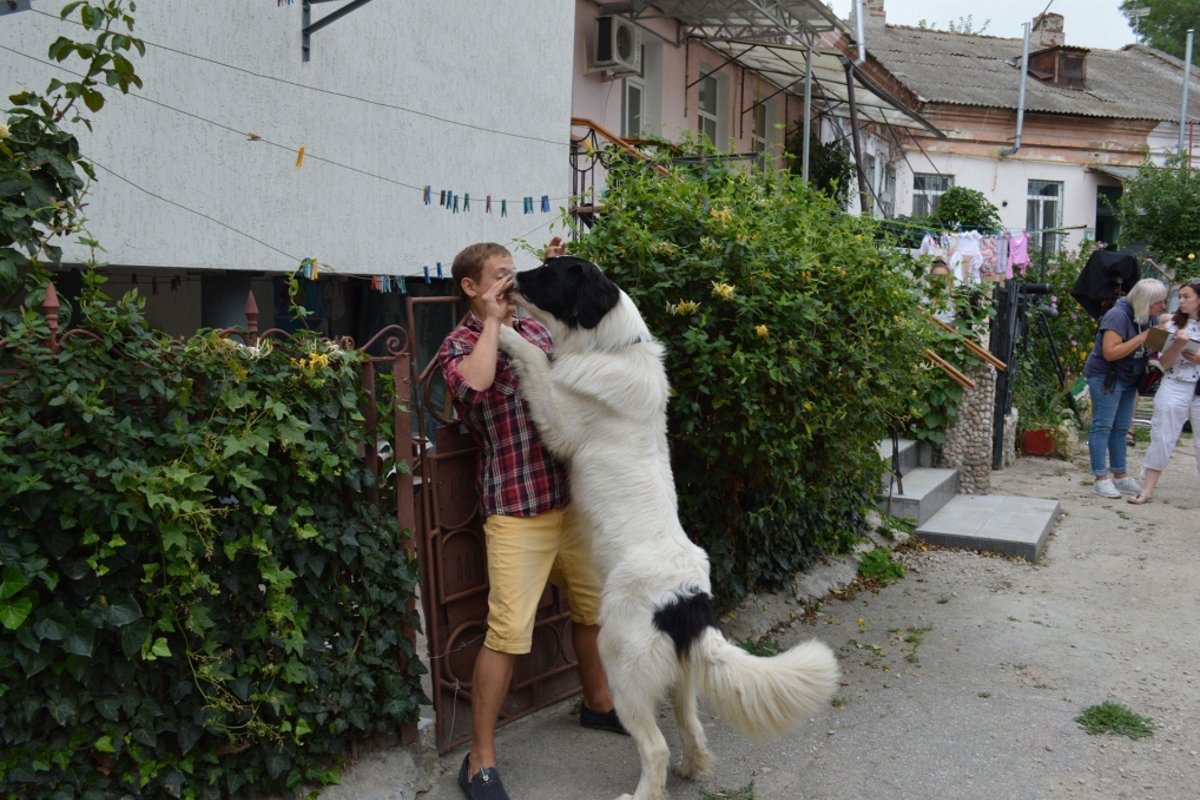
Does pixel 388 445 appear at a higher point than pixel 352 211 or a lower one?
lower

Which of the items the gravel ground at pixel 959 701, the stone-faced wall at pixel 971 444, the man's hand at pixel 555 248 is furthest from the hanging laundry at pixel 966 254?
the man's hand at pixel 555 248

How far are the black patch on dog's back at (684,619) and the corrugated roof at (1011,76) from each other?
2207cm

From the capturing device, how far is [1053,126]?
25625 millimetres

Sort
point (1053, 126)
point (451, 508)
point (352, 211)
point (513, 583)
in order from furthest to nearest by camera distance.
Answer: point (1053, 126) < point (352, 211) < point (451, 508) < point (513, 583)

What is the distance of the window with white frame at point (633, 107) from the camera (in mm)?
13695

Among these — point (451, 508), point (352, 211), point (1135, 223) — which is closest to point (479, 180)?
point (352, 211)

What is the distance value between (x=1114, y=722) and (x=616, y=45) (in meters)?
9.52

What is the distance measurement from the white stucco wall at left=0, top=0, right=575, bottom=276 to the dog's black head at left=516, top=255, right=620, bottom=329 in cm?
372

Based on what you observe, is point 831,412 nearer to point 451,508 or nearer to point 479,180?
point 451,508

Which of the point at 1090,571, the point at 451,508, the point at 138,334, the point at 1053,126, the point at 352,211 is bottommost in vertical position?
the point at 1090,571

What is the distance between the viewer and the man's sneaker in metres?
9.55

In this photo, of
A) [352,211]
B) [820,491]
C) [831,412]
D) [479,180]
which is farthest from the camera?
[479,180]

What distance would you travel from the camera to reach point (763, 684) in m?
3.42

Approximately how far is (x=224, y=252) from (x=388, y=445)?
13.6 feet
